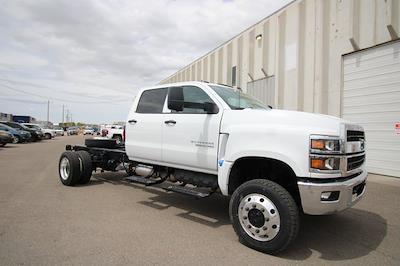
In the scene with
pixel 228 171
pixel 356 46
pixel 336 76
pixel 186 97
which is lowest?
pixel 228 171

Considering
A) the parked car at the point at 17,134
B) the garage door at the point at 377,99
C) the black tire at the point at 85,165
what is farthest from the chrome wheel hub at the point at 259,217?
the parked car at the point at 17,134

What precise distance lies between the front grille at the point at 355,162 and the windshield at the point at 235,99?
172 centimetres

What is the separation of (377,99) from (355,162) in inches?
278

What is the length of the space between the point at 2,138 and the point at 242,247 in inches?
846

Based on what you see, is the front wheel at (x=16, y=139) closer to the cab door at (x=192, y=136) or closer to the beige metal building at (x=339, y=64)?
the beige metal building at (x=339, y=64)

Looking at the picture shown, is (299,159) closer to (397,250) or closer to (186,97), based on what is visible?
(397,250)

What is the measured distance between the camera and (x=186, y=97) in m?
5.56

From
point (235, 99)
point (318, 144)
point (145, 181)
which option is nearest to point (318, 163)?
point (318, 144)

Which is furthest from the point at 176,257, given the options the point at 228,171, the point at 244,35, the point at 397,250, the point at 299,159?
the point at 244,35

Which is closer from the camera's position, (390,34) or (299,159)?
(299,159)

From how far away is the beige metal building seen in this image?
9570mm

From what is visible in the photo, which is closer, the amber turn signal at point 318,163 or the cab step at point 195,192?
the amber turn signal at point 318,163

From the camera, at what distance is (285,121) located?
3.88 metres

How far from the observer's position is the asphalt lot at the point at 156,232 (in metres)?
3.65
